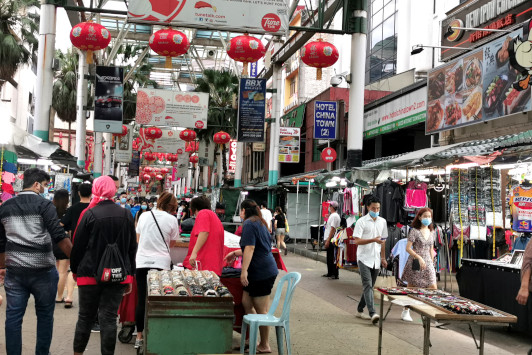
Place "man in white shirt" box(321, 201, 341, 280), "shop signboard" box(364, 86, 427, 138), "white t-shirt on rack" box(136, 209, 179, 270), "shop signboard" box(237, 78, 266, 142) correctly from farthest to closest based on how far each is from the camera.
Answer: "shop signboard" box(237, 78, 266, 142) → "shop signboard" box(364, 86, 427, 138) → "man in white shirt" box(321, 201, 341, 280) → "white t-shirt on rack" box(136, 209, 179, 270)

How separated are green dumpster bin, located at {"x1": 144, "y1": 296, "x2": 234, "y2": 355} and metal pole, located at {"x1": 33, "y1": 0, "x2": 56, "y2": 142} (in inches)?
458

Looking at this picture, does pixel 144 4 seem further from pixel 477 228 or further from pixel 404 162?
pixel 477 228

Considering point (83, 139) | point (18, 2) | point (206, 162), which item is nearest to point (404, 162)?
point (83, 139)

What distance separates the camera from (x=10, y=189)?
1243 centimetres

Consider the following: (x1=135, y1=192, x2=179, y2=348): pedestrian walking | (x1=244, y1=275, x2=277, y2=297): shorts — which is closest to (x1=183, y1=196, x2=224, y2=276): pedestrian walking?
(x1=135, y1=192, x2=179, y2=348): pedestrian walking

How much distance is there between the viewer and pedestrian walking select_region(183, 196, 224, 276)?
7.68 meters

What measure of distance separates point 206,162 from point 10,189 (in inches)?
1265

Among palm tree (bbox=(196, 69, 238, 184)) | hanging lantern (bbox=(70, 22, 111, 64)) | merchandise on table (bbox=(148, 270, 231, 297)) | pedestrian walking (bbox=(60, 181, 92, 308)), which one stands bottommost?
merchandise on table (bbox=(148, 270, 231, 297))

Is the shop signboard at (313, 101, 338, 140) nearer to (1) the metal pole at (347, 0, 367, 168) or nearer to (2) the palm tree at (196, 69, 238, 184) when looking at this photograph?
(1) the metal pole at (347, 0, 367, 168)

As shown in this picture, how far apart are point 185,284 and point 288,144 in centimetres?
2460

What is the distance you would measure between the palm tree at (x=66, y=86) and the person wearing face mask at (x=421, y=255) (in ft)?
138

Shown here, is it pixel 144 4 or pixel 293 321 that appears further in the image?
pixel 144 4

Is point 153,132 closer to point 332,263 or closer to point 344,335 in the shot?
point 332,263

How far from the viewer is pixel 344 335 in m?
8.82
